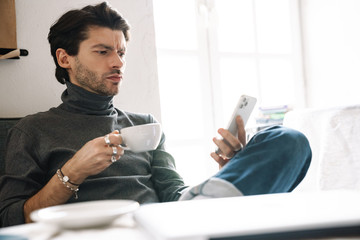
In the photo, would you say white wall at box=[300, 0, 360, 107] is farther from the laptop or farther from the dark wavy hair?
the laptop

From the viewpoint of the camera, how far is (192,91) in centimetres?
227

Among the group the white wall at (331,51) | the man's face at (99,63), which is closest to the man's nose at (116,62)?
the man's face at (99,63)

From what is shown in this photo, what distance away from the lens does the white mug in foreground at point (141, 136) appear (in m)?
0.86

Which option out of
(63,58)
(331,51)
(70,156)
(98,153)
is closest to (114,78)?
(63,58)

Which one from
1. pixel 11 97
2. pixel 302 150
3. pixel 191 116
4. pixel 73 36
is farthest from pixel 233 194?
pixel 191 116

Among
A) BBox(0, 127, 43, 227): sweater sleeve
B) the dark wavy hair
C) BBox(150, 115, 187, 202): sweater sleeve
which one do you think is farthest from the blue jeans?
the dark wavy hair

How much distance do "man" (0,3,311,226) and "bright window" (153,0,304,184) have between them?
0.78 m

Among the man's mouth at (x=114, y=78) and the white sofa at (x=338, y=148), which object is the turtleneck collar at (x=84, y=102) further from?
the white sofa at (x=338, y=148)

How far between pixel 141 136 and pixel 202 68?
1475 millimetres

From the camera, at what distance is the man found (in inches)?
31.7

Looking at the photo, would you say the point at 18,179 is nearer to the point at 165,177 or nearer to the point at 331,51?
the point at 165,177

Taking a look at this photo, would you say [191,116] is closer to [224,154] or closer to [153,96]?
[153,96]

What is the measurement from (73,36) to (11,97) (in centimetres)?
36

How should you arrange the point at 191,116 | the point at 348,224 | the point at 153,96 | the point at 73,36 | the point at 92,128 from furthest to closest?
the point at 191,116, the point at 153,96, the point at 73,36, the point at 92,128, the point at 348,224
